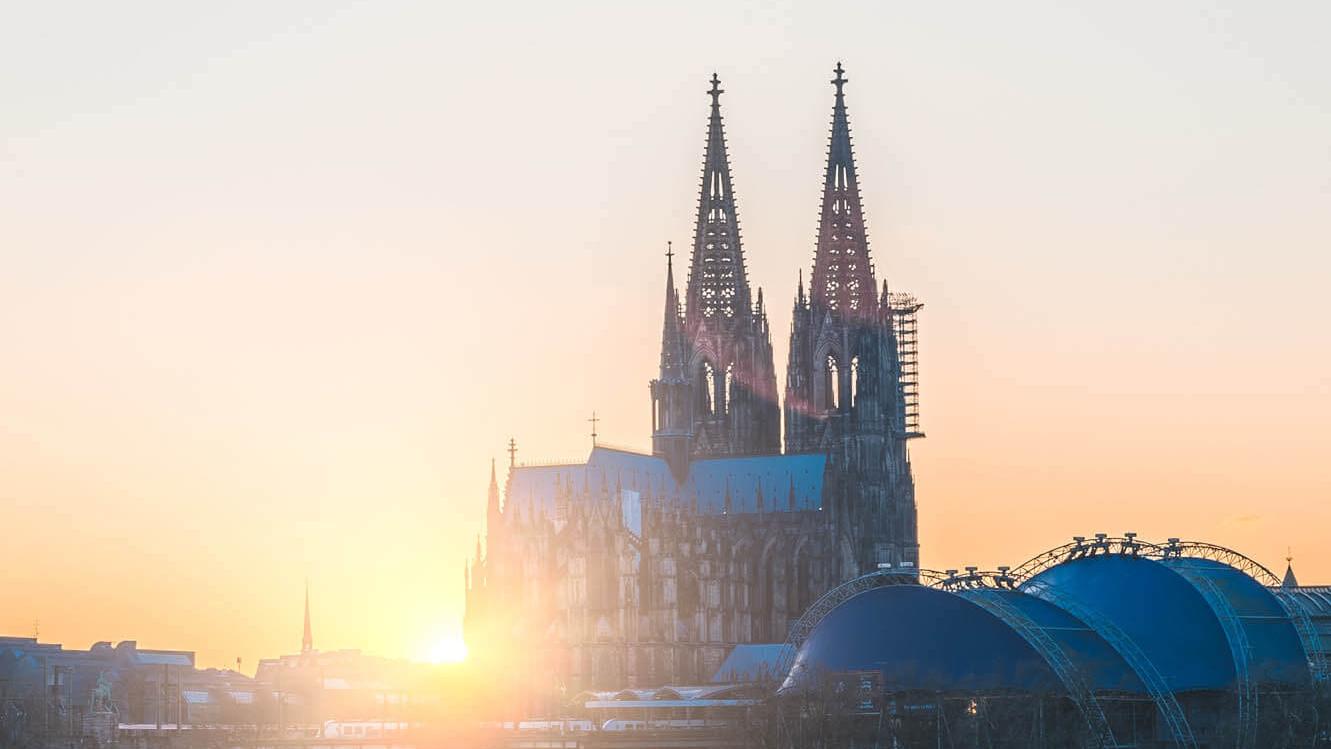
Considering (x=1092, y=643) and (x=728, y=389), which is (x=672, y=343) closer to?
(x=728, y=389)

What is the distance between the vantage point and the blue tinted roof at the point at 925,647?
12100 centimetres

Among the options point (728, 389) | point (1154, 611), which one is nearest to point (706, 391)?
point (728, 389)

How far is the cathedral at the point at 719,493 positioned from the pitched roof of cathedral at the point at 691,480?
0.13 meters

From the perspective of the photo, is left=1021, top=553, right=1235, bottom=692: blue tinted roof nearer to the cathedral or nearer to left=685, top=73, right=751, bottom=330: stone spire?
the cathedral

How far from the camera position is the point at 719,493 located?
521ft

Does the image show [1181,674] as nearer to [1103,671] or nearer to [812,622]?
[1103,671]

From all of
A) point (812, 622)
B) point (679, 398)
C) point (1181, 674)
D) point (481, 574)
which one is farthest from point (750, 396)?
point (1181, 674)

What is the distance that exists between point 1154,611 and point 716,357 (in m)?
42.3

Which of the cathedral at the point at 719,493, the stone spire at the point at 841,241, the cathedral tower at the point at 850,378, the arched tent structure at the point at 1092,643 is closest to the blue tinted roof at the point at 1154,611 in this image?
the arched tent structure at the point at 1092,643

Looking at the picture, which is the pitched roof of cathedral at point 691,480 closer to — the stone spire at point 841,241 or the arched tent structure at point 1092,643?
the stone spire at point 841,241

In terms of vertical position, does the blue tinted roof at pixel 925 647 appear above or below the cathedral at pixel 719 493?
below

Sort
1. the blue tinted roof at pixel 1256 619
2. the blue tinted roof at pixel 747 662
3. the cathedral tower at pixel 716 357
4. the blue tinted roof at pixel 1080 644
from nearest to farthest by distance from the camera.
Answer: the blue tinted roof at pixel 1080 644
the blue tinted roof at pixel 1256 619
the blue tinted roof at pixel 747 662
the cathedral tower at pixel 716 357

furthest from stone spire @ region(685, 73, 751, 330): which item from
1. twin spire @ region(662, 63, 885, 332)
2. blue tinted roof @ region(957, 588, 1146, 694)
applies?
blue tinted roof @ region(957, 588, 1146, 694)

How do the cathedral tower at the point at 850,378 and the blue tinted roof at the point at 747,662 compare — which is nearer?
the blue tinted roof at the point at 747,662
